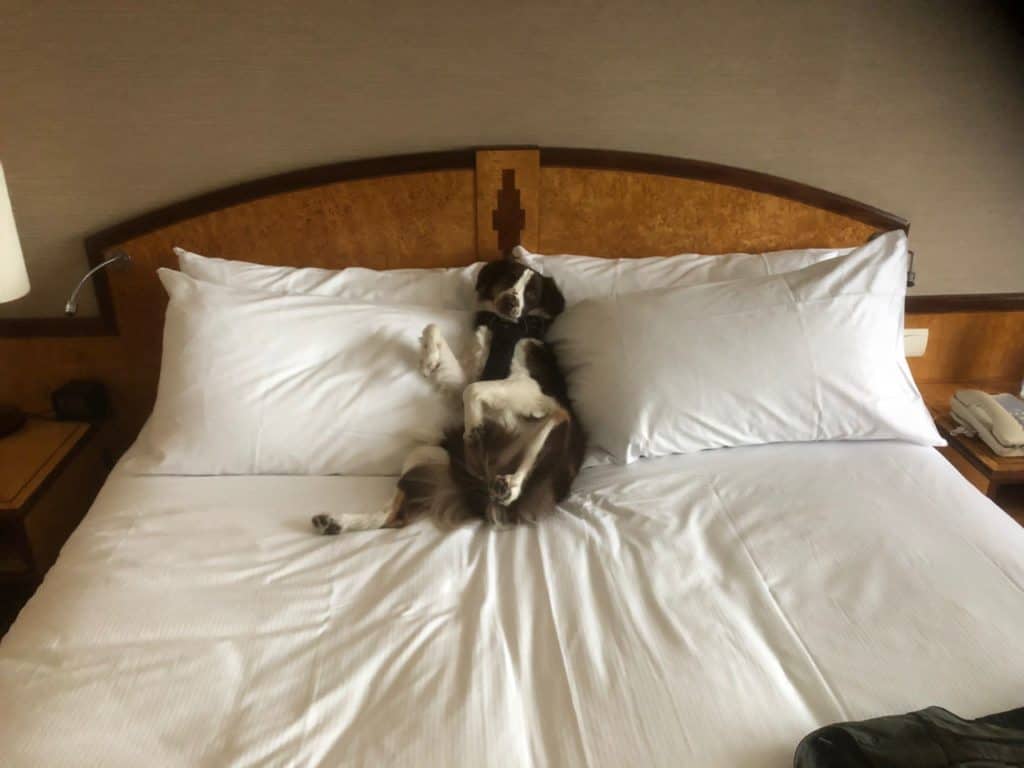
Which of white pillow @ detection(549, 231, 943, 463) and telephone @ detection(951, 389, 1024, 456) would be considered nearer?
white pillow @ detection(549, 231, 943, 463)

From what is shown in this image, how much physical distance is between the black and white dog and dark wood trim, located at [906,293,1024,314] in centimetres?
111

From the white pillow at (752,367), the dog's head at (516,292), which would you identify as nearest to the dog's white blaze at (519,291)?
the dog's head at (516,292)

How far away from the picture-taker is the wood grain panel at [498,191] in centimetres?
192

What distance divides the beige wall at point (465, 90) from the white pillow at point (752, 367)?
494 mm

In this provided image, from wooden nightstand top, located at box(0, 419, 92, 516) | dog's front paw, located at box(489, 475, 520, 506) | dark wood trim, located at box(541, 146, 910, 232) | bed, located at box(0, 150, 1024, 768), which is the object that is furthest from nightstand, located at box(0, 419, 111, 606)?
dark wood trim, located at box(541, 146, 910, 232)

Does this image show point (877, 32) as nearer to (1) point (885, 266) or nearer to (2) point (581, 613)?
(1) point (885, 266)

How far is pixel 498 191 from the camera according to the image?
195cm

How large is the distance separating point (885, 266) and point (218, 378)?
1521mm

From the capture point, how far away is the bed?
1.02 meters

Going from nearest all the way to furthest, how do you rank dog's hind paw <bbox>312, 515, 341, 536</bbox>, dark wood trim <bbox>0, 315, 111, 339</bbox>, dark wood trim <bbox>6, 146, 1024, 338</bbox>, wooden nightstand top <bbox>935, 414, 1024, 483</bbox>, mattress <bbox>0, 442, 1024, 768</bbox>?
mattress <bbox>0, 442, 1024, 768</bbox> < dog's hind paw <bbox>312, 515, 341, 536</bbox> < wooden nightstand top <bbox>935, 414, 1024, 483</bbox> < dark wood trim <bbox>6, 146, 1024, 338</bbox> < dark wood trim <bbox>0, 315, 111, 339</bbox>

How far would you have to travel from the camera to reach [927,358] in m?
2.20

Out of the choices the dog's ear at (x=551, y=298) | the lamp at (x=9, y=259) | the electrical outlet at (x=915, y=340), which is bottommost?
the electrical outlet at (x=915, y=340)

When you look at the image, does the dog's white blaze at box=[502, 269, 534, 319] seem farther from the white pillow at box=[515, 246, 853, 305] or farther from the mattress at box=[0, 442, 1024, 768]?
the mattress at box=[0, 442, 1024, 768]

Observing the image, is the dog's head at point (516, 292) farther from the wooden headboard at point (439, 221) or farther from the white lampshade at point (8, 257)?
the white lampshade at point (8, 257)
